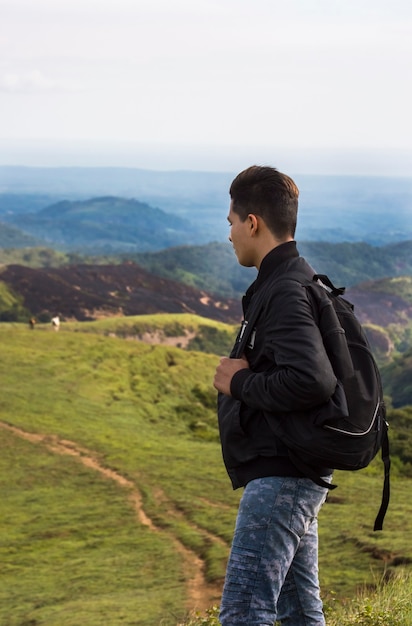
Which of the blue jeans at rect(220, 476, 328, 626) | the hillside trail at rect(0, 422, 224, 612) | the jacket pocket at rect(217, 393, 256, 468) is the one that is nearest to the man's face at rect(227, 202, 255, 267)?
the jacket pocket at rect(217, 393, 256, 468)

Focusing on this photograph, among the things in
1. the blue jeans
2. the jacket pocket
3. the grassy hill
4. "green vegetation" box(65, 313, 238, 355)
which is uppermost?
the jacket pocket

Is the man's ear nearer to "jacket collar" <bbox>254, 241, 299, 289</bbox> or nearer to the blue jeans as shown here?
"jacket collar" <bbox>254, 241, 299, 289</bbox>

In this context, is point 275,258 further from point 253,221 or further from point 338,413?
point 338,413

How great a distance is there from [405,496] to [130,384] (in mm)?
39262

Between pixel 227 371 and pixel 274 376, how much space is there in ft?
1.29

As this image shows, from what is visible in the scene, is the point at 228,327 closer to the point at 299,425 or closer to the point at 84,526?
the point at 84,526

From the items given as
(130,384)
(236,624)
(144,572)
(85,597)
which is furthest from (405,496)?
(130,384)

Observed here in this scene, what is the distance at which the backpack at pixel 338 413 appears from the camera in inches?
182

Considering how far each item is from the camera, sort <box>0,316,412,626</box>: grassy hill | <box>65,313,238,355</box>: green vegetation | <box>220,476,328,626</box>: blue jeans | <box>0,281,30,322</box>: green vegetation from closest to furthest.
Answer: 1. <box>220,476,328,626</box>: blue jeans
2. <box>0,316,412,626</box>: grassy hill
3. <box>65,313,238,355</box>: green vegetation
4. <box>0,281,30,322</box>: green vegetation

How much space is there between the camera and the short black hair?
195 inches

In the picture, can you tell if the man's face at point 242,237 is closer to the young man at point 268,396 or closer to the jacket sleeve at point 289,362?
the young man at point 268,396

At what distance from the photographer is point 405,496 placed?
98.0 ft

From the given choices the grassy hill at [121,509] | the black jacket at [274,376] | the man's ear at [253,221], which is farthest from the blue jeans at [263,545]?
the grassy hill at [121,509]

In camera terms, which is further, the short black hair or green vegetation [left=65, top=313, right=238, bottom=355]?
green vegetation [left=65, top=313, right=238, bottom=355]
